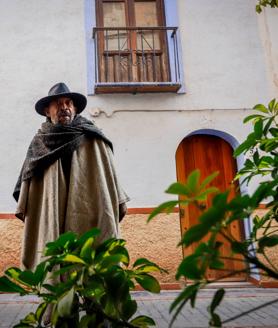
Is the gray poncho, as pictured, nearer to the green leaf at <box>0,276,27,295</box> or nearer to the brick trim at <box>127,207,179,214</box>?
the green leaf at <box>0,276,27,295</box>

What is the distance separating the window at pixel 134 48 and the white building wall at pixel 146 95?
0.69ft

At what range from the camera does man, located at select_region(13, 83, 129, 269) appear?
234cm

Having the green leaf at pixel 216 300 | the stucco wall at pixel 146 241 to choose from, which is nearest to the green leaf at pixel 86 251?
the green leaf at pixel 216 300

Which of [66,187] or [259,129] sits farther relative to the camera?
[66,187]

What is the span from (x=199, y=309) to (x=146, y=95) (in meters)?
3.67

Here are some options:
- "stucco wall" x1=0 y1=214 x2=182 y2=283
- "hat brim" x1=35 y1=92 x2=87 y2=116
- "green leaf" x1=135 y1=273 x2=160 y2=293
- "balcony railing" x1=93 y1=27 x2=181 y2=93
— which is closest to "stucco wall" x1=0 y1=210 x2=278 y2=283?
"stucco wall" x1=0 y1=214 x2=182 y2=283

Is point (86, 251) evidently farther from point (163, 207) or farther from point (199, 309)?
point (199, 309)

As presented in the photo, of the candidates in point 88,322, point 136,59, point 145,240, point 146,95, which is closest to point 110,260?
point 88,322

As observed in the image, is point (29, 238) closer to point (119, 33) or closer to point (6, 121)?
point (6, 121)

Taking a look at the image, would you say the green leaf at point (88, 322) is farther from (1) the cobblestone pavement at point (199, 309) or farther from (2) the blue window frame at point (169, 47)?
(2) the blue window frame at point (169, 47)

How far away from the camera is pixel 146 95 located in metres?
6.34

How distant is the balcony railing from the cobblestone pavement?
3223mm

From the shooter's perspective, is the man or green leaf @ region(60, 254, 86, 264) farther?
the man

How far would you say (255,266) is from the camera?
65 cm
